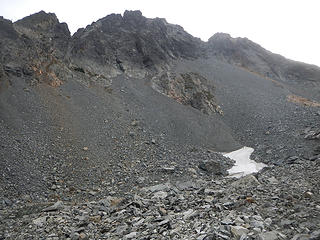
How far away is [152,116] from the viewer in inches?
1344

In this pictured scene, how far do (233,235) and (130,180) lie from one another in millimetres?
13606

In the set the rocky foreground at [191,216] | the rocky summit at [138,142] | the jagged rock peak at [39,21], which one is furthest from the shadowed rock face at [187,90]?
the rocky foreground at [191,216]

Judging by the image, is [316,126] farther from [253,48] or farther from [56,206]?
[253,48]

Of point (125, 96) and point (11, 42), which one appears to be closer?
point (11, 42)

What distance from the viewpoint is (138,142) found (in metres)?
27.5

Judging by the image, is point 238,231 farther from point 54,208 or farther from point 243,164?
point 243,164

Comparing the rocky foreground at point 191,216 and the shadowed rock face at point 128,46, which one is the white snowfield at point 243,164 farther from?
the shadowed rock face at point 128,46

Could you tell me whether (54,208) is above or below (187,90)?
below

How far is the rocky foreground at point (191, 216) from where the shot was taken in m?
9.13

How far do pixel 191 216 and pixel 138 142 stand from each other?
16883mm

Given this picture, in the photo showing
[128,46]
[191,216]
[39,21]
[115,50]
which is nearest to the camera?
[191,216]

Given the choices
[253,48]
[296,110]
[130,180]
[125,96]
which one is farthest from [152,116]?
[253,48]

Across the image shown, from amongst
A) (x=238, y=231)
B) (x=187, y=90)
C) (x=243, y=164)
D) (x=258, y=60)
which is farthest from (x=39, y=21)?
(x=258, y=60)

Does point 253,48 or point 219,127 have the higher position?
point 253,48
